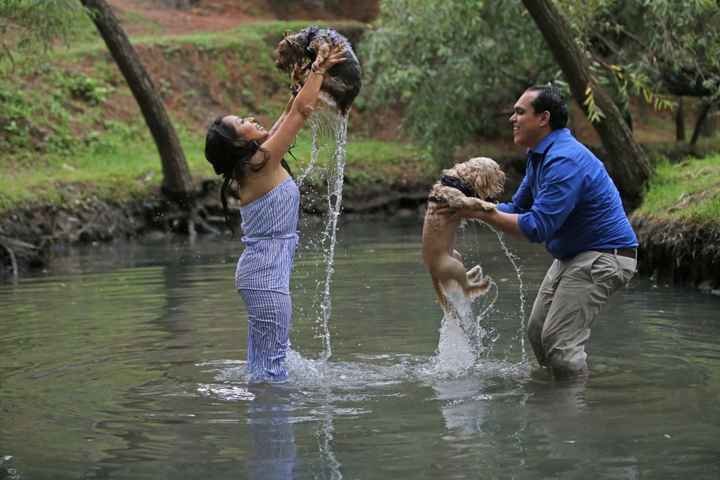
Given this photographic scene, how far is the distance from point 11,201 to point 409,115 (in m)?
9.75

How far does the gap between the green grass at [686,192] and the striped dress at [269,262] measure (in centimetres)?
678

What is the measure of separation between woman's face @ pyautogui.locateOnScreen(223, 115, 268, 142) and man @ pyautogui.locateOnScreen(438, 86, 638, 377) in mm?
1398

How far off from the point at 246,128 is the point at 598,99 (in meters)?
10.5

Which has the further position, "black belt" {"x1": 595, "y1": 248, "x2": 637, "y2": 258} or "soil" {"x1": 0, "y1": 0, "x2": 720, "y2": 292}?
"soil" {"x1": 0, "y1": 0, "x2": 720, "y2": 292}

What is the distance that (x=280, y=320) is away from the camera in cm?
825

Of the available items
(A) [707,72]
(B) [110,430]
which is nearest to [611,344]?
(B) [110,430]

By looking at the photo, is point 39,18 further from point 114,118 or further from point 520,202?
point 520,202

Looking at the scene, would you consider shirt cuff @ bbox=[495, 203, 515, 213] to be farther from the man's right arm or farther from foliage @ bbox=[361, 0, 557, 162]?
foliage @ bbox=[361, 0, 557, 162]

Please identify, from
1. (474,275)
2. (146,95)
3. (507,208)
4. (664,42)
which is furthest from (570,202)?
(146,95)

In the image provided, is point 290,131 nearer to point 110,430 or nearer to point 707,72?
point 110,430

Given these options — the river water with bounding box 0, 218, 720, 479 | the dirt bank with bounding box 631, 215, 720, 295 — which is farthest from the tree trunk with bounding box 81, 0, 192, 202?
the dirt bank with bounding box 631, 215, 720, 295

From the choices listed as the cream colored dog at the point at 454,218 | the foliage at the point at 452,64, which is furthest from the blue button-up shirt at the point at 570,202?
the foliage at the point at 452,64

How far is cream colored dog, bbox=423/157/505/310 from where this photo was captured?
824 centimetres

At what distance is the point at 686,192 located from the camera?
15180 mm
